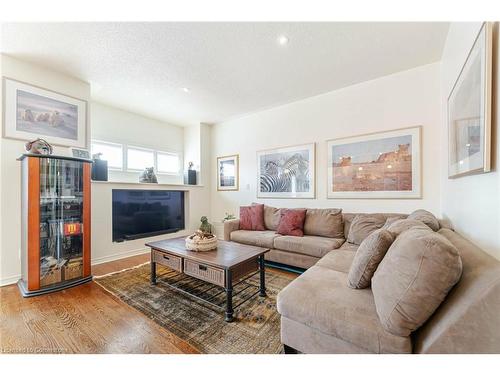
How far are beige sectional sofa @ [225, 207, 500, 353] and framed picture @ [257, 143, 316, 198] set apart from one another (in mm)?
1919

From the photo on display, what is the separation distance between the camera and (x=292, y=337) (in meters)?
1.30

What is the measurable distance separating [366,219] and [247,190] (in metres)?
2.30

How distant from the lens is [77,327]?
169 centimetres

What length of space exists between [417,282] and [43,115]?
3.97 meters

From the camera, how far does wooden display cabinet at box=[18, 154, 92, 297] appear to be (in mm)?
2240

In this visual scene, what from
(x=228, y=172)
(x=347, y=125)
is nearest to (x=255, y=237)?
(x=228, y=172)

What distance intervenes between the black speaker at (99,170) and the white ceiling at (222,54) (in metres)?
1.10

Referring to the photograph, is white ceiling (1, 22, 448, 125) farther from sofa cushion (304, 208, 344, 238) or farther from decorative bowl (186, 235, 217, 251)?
decorative bowl (186, 235, 217, 251)

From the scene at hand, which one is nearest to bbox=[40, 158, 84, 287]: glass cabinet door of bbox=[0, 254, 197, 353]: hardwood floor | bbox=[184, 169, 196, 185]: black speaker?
bbox=[0, 254, 197, 353]: hardwood floor

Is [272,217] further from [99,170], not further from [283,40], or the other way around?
[99,170]

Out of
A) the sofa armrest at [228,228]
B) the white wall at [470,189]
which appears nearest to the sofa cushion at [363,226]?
the white wall at [470,189]

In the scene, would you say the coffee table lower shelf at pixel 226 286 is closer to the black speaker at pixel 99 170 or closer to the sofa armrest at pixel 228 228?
the sofa armrest at pixel 228 228
